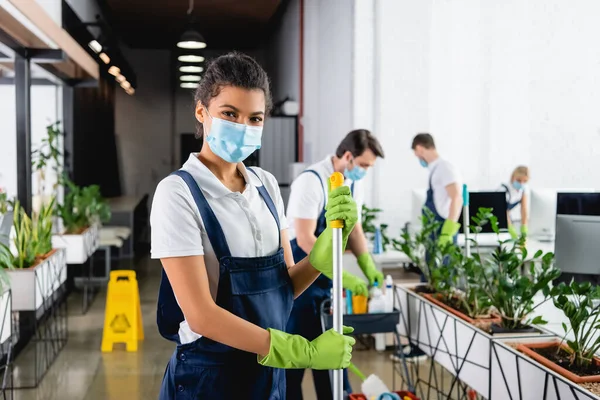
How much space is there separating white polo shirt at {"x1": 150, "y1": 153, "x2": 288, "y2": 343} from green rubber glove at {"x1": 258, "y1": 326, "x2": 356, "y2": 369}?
20 cm

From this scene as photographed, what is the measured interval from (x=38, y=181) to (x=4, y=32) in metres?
1.91

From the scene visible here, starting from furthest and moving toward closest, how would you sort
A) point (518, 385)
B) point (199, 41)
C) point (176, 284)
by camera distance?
point (199, 41) < point (518, 385) < point (176, 284)

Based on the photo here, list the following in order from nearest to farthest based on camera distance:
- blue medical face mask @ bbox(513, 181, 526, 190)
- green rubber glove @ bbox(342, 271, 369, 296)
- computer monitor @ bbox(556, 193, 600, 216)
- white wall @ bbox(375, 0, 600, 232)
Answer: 1. computer monitor @ bbox(556, 193, 600, 216)
2. green rubber glove @ bbox(342, 271, 369, 296)
3. blue medical face mask @ bbox(513, 181, 526, 190)
4. white wall @ bbox(375, 0, 600, 232)

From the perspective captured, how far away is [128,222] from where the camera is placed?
373 inches

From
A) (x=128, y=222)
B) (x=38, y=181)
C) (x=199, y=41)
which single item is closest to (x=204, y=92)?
(x=38, y=181)

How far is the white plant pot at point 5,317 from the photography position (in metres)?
3.20

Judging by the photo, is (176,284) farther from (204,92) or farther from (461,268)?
(461,268)

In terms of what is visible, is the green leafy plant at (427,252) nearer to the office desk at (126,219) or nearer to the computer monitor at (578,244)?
the computer monitor at (578,244)

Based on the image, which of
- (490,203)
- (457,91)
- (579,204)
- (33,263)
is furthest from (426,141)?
(33,263)

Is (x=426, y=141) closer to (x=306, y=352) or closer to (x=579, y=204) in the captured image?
(x=579, y=204)

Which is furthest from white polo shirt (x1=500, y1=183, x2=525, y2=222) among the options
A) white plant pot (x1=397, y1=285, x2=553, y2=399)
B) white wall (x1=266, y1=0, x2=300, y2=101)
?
white wall (x1=266, y1=0, x2=300, y2=101)

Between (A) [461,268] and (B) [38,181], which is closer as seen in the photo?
(A) [461,268]

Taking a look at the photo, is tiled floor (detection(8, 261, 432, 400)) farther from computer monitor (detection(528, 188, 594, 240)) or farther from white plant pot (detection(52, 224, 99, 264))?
computer monitor (detection(528, 188, 594, 240))

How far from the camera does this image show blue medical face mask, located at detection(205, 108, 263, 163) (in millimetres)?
1778
